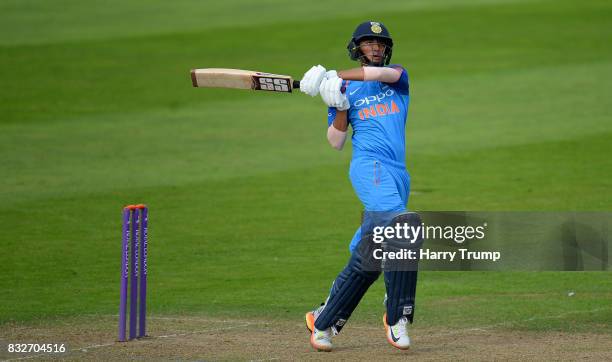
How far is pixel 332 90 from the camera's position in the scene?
725cm

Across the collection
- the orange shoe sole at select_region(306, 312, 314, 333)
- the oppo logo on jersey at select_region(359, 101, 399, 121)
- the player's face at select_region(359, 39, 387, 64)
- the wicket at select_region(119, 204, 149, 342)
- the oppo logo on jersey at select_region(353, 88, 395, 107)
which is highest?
the player's face at select_region(359, 39, 387, 64)

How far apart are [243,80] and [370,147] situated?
0.97 meters

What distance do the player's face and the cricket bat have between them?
0.53 m

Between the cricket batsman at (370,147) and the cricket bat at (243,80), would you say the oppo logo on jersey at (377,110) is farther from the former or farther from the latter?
the cricket bat at (243,80)

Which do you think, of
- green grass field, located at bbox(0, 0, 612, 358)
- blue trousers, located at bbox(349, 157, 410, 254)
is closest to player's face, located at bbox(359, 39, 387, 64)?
blue trousers, located at bbox(349, 157, 410, 254)

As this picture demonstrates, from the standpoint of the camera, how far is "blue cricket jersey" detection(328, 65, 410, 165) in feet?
24.4

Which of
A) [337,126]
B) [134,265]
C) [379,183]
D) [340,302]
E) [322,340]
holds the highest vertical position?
[337,126]

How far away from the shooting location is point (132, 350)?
760cm

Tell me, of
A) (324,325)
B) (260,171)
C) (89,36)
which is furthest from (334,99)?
(89,36)

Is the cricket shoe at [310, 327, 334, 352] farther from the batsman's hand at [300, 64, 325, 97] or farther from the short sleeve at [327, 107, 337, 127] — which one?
the batsman's hand at [300, 64, 325, 97]

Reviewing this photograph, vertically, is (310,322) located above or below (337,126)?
below

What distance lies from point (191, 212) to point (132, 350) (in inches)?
220

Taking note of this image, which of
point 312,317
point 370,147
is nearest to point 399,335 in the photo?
point 312,317

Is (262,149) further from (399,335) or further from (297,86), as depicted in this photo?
(399,335)
